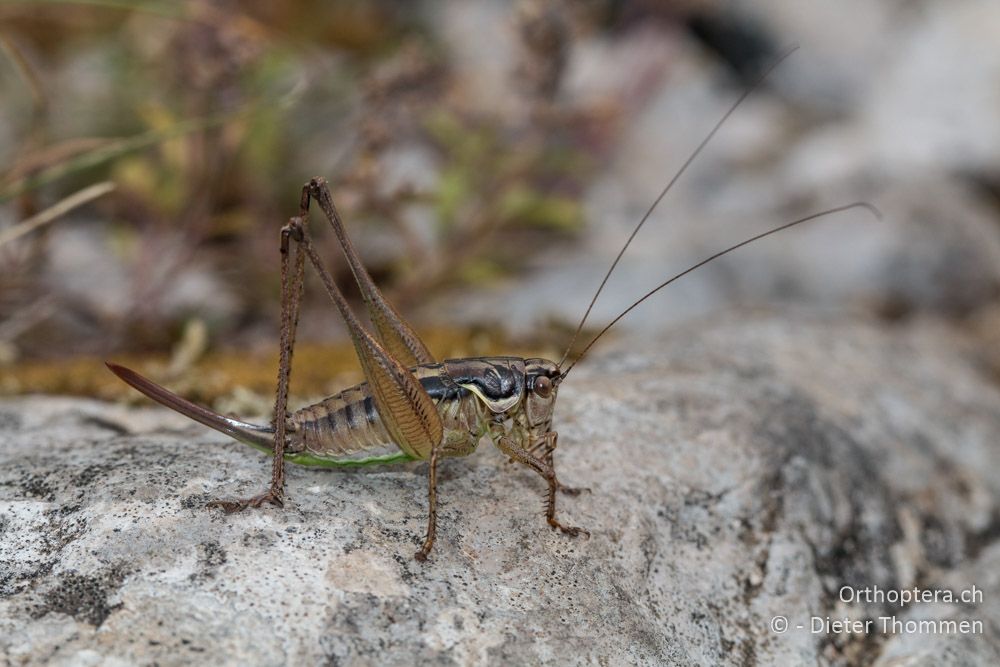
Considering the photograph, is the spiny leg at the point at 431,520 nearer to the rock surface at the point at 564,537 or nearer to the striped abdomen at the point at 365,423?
the rock surface at the point at 564,537

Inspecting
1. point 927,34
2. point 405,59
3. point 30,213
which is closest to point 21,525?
point 30,213

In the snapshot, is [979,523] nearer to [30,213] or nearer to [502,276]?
[502,276]

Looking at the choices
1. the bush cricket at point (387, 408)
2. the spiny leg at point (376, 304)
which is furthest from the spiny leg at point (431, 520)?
the spiny leg at point (376, 304)

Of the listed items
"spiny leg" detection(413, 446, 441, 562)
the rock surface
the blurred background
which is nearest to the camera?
the rock surface

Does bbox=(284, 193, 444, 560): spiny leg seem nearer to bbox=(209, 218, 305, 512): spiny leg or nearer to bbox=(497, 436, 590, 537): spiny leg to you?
bbox=(209, 218, 305, 512): spiny leg

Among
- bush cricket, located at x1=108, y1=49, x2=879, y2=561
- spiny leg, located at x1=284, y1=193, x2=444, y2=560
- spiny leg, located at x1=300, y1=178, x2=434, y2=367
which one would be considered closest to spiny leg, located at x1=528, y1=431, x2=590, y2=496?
bush cricket, located at x1=108, y1=49, x2=879, y2=561

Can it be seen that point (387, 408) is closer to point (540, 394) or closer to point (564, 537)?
point (540, 394)

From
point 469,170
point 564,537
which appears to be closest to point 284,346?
point 564,537
